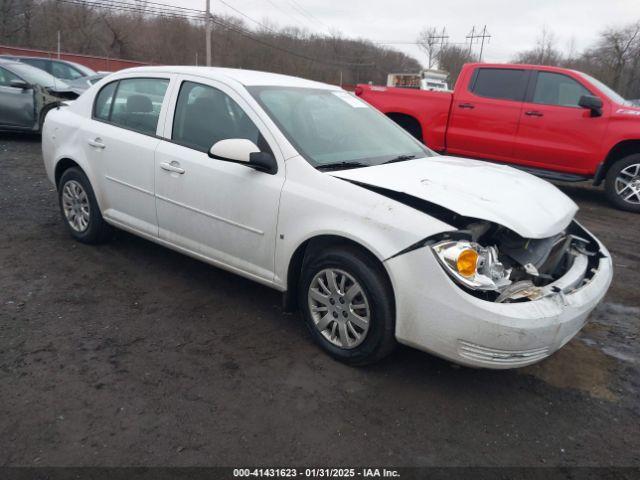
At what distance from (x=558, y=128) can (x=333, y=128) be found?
515 centimetres

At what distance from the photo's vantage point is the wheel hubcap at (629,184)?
24.2ft

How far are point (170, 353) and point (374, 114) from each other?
8.36 ft

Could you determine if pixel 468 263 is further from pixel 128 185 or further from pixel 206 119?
pixel 128 185

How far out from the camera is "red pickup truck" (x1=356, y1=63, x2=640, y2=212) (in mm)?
7406

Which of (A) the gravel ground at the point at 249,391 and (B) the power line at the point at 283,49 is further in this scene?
(B) the power line at the point at 283,49

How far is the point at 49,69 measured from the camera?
1480 cm

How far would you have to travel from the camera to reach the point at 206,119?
3896mm

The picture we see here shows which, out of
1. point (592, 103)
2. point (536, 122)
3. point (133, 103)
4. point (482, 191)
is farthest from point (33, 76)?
point (482, 191)

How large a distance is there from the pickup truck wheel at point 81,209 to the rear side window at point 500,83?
617 centimetres

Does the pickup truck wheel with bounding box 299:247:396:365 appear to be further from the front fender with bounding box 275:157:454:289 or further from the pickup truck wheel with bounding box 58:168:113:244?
the pickup truck wheel with bounding box 58:168:113:244

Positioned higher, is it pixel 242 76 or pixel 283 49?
pixel 283 49

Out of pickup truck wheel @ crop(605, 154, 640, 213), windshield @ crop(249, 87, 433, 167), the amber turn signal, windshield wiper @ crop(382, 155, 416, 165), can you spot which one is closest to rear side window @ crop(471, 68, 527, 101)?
pickup truck wheel @ crop(605, 154, 640, 213)

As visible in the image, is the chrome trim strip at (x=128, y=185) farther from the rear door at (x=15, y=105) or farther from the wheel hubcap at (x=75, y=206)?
the rear door at (x=15, y=105)

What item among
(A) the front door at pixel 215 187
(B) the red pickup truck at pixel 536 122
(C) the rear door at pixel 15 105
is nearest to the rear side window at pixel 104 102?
(A) the front door at pixel 215 187
